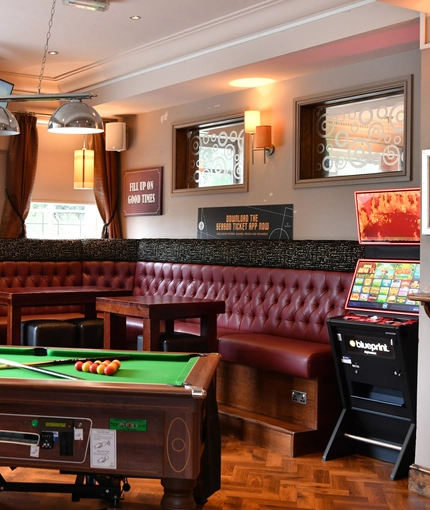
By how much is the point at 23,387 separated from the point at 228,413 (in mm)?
2757

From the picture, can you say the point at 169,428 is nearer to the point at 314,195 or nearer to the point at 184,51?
the point at 314,195

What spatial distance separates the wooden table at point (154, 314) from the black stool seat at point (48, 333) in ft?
2.26

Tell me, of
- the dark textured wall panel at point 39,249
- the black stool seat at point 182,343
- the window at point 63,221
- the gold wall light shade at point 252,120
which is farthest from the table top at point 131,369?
the window at point 63,221

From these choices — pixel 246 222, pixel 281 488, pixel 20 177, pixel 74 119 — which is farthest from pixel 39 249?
pixel 281 488

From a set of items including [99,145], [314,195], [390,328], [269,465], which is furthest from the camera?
[99,145]

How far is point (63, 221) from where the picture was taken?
9.08 m

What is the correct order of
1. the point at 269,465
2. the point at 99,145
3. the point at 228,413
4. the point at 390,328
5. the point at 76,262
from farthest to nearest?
the point at 99,145, the point at 76,262, the point at 228,413, the point at 269,465, the point at 390,328

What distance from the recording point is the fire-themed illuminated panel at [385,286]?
4621 mm

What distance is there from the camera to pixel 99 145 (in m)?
8.68

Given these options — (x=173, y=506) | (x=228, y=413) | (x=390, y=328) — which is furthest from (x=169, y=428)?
(x=228, y=413)

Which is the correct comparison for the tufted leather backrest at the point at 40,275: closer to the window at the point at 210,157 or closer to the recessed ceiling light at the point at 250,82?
the window at the point at 210,157

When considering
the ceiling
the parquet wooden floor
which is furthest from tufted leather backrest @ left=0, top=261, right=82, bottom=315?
the parquet wooden floor

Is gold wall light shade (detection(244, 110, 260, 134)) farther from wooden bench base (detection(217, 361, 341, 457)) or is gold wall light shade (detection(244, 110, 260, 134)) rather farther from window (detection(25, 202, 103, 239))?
window (detection(25, 202, 103, 239))

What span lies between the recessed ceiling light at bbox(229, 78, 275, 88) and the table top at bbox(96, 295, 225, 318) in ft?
7.43
